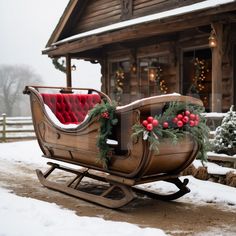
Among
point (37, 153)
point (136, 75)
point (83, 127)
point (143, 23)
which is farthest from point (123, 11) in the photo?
point (83, 127)

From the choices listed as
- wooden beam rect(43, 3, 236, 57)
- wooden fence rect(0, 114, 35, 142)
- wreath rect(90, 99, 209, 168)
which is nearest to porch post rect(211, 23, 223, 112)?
wooden beam rect(43, 3, 236, 57)

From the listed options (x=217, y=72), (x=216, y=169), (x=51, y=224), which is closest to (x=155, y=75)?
(x=217, y=72)

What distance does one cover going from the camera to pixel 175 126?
4492 millimetres

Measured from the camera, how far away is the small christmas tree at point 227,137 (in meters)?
6.28

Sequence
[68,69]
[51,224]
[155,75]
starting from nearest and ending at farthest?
[51,224] → [155,75] → [68,69]

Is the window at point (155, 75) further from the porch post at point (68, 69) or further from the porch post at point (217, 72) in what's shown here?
the porch post at point (217, 72)

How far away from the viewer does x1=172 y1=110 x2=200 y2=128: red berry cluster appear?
435cm

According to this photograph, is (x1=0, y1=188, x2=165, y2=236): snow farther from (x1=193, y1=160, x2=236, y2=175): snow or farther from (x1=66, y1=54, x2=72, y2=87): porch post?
(x1=66, y1=54, x2=72, y2=87): porch post

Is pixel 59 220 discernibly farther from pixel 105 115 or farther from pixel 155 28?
pixel 155 28

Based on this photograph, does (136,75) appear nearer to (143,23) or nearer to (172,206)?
(143,23)

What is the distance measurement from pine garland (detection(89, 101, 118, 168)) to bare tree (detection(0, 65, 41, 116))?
13342 millimetres

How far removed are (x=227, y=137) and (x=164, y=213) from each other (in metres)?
2.43

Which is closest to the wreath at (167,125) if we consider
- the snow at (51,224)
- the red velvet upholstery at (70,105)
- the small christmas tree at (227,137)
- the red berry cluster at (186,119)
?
the red berry cluster at (186,119)

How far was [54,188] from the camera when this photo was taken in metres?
5.46
